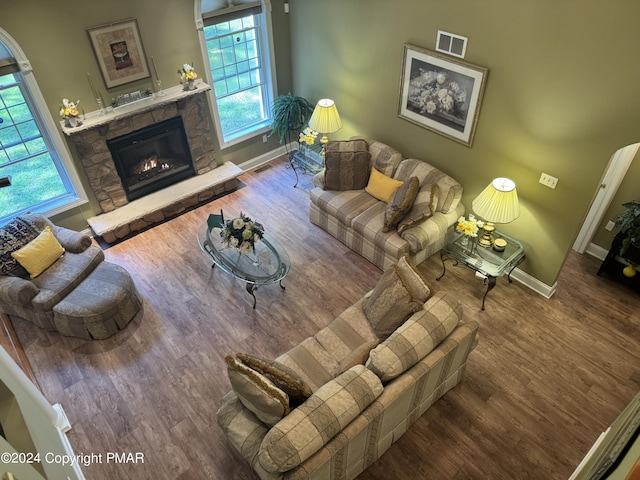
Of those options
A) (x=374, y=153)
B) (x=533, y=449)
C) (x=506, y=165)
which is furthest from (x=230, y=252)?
(x=533, y=449)

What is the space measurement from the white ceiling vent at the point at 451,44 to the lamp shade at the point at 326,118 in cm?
164

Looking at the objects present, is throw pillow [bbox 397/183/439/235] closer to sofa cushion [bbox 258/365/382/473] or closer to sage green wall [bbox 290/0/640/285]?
sage green wall [bbox 290/0/640/285]

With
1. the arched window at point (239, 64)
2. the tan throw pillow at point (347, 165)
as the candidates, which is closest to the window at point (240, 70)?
the arched window at point (239, 64)

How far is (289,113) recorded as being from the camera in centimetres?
653

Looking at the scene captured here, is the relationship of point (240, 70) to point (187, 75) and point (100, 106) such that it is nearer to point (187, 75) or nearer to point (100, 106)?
point (187, 75)

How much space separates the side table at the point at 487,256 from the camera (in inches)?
189

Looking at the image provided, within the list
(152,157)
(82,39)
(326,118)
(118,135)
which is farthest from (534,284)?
(82,39)

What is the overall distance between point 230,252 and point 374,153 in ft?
7.12

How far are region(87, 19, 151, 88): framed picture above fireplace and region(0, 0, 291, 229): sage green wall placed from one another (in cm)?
6

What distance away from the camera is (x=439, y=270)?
214 inches

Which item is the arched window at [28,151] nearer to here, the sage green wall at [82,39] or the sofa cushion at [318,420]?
the sage green wall at [82,39]

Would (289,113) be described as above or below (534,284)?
above

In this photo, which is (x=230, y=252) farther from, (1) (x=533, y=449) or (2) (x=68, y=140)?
(1) (x=533, y=449)

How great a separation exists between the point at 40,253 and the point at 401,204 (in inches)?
149
